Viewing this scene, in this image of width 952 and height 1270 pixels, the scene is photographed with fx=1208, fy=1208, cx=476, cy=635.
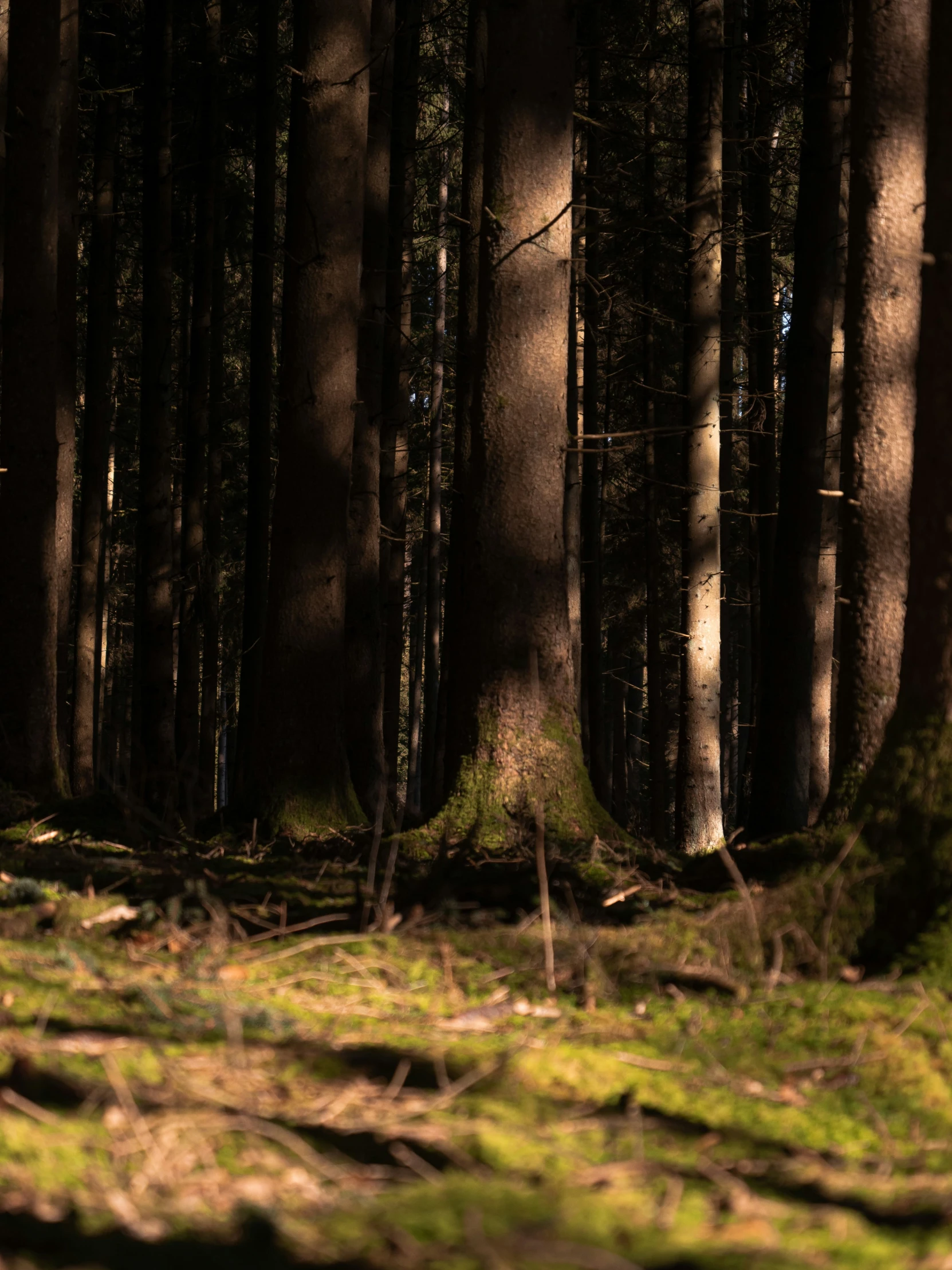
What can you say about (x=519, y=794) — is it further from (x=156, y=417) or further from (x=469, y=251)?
(x=469, y=251)

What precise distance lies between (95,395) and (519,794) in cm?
1182

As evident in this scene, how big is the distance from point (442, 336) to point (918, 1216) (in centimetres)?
2307

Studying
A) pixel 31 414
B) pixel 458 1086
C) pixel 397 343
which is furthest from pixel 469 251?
pixel 458 1086

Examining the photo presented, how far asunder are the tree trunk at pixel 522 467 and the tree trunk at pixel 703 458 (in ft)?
17.7

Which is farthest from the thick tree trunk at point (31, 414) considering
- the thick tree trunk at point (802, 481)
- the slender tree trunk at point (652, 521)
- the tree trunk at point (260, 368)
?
the slender tree trunk at point (652, 521)

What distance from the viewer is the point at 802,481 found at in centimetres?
1035

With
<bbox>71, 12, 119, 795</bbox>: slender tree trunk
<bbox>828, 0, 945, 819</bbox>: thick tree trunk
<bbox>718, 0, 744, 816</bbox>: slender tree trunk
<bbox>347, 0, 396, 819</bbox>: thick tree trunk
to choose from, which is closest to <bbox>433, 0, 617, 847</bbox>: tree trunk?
<bbox>828, 0, 945, 819</bbox>: thick tree trunk

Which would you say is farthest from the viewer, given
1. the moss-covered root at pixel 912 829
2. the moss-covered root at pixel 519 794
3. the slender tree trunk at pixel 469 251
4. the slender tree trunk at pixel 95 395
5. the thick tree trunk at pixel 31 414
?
the slender tree trunk at pixel 95 395

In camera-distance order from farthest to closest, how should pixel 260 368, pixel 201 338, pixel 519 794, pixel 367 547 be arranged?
pixel 201 338
pixel 260 368
pixel 367 547
pixel 519 794

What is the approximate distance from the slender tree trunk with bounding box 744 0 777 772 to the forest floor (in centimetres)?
1025

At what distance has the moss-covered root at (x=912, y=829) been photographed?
4.16 meters

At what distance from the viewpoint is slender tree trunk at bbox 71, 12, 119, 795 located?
16.6 meters

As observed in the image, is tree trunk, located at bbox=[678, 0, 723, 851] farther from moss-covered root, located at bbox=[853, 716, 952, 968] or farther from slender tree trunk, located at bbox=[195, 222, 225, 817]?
moss-covered root, located at bbox=[853, 716, 952, 968]

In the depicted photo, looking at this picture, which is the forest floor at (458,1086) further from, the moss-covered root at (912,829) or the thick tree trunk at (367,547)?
the thick tree trunk at (367,547)
